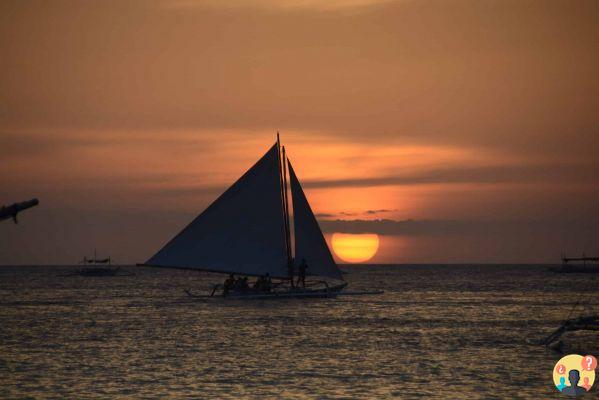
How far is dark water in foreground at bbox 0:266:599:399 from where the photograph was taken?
102 feet

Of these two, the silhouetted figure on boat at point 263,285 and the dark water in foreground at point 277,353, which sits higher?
the silhouetted figure on boat at point 263,285

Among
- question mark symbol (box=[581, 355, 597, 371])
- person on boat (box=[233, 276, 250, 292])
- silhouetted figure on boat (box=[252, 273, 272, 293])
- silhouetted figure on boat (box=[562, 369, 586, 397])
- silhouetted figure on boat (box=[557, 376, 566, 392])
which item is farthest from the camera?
person on boat (box=[233, 276, 250, 292])

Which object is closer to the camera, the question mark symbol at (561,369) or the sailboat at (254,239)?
the question mark symbol at (561,369)

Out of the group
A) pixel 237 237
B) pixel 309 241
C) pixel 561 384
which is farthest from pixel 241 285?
pixel 561 384

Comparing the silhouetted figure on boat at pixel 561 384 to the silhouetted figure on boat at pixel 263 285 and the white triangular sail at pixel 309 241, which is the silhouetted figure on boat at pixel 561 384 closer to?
the white triangular sail at pixel 309 241

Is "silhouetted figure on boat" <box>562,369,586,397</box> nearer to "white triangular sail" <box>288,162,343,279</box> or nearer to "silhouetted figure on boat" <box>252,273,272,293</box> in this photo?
"white triangular sail" <box>288,162,343,279</box>

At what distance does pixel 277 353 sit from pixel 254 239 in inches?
1076

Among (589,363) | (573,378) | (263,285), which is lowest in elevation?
(573,378)

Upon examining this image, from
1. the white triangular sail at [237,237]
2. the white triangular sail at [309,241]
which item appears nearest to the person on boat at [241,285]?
the white triangular sail at [237,237]

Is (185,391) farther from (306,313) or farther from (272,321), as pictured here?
(306,313)

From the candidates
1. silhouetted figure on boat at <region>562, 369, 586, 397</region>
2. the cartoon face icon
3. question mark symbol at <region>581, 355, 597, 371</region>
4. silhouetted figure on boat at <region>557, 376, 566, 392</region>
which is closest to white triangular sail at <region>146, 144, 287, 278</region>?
silhouetted figure on boat at <region>557, 376, 566, 392</region>

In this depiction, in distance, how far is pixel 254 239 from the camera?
67.8 m

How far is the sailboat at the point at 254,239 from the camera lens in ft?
220

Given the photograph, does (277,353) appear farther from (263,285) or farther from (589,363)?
(263,285)
